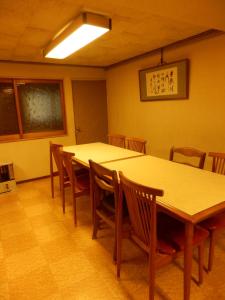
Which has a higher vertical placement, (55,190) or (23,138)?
(23,138)

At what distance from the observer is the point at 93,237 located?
232 cm

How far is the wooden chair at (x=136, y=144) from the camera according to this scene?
3061mm

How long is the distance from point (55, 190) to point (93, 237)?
162 cm

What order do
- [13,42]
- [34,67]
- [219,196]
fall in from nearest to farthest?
[219,196] → [13,42] → [34,67]

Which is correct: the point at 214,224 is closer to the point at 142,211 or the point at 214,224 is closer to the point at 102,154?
the point at 142,211

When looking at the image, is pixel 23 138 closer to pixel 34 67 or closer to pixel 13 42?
pixel 34 67

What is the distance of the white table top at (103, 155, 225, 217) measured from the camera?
1371 mm

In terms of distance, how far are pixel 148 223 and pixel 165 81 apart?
8.59ft

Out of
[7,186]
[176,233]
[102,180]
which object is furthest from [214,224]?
[7,186]

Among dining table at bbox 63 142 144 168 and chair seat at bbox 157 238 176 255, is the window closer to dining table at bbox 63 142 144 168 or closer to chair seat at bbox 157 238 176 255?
dining table at bbox 63 142 144 168

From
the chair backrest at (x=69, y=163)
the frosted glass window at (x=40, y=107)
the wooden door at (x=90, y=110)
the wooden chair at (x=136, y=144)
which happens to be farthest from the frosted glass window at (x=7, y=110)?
the wooden chair at (x=136, y=144)

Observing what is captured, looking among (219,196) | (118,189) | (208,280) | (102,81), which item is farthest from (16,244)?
(102,81)

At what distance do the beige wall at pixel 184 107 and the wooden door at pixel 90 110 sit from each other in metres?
0.42

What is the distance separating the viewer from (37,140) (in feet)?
14.0
